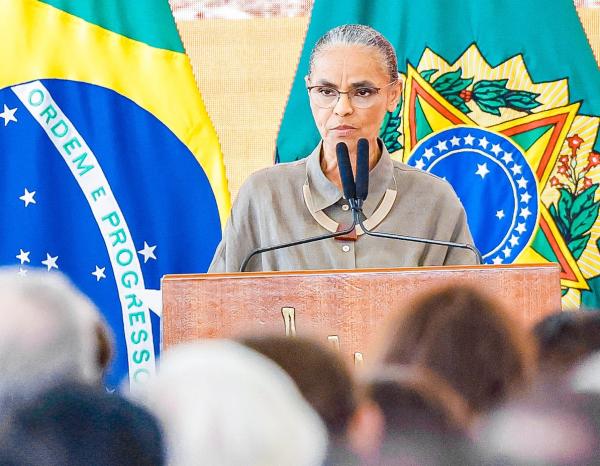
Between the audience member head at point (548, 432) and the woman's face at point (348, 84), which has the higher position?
the woman's face at point (348, 84)

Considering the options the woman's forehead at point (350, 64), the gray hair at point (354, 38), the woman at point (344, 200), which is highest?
the gray hair at point (354, 38)

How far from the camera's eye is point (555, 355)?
19.5 inches

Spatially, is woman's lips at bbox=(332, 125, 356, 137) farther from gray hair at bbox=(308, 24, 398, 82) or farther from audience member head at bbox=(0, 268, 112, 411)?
audience member head at bbox=(0, 268, 112, 411)

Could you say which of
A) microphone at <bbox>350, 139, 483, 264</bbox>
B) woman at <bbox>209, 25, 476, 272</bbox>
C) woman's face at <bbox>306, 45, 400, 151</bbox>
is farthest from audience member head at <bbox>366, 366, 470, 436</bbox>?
woman's face at <bbox>306, 45, 400, 151</bbox>

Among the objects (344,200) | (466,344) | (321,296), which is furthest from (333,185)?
(466,344)

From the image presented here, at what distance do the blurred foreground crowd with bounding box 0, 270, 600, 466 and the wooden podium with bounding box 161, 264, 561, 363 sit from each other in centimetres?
36

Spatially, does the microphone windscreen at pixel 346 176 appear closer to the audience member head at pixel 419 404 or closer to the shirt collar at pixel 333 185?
the shirt collar at pixel 333 185

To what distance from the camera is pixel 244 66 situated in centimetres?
279

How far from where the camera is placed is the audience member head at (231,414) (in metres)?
0.43

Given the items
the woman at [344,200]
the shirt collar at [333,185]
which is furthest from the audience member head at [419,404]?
the shirt collar at [333,185]

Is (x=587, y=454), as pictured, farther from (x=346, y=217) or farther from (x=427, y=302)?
(x=346, y=217)

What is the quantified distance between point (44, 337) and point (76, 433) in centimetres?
5

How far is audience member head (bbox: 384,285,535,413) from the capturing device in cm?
49

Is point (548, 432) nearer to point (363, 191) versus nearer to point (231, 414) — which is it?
point (231, 414)
